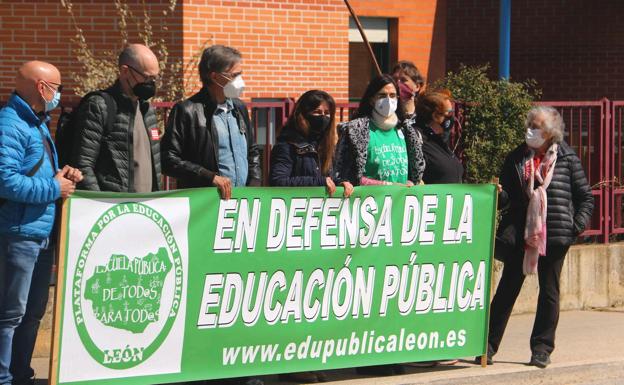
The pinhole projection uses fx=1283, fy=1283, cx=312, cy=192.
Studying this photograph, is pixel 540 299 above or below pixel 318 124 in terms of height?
below

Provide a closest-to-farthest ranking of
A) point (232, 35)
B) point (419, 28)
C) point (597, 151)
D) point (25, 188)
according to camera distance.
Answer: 1. point (25, 188)
2. point (597, 151)
3. point (232, 35)
4. point (419, 28)

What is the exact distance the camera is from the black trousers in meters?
8.54

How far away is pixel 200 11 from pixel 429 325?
5660 millimetres

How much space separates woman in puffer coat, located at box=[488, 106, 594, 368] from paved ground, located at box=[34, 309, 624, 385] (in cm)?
17

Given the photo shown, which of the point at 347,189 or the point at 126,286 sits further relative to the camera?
the point at 347,189

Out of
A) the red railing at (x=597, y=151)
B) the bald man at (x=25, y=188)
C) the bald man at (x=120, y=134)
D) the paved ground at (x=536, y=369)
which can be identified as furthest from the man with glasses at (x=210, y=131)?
the red railing at (x=597, y=151)

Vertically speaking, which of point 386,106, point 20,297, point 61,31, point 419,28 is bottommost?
point 20,297

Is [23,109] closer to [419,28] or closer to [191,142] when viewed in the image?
[191,142]

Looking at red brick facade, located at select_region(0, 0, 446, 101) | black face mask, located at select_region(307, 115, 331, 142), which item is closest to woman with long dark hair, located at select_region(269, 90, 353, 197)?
black face mask, located at select_region(307, 115, 331, 142)

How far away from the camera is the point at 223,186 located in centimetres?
734

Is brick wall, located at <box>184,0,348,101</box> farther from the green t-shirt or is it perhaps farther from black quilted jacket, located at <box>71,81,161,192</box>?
black quilted jacket, located at <box>71,81,161,192</box>

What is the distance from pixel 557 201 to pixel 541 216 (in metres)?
0.18

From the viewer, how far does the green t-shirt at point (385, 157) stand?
26.8 feet

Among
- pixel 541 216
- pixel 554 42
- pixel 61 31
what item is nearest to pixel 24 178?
pixel 541 216
